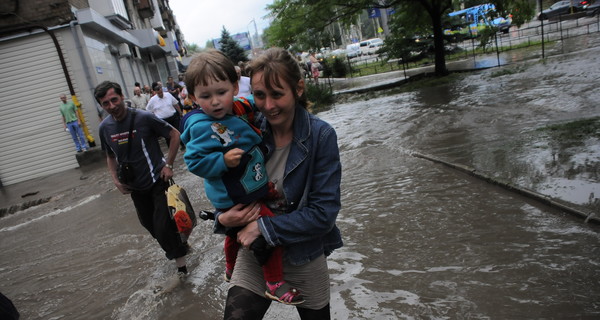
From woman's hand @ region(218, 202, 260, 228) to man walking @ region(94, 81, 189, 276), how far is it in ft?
9.12

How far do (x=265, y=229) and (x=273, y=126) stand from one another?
1.71 ft

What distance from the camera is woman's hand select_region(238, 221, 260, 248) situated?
2.08 metres

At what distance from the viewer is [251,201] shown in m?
2.12

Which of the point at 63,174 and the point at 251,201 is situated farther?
the point at 63,174

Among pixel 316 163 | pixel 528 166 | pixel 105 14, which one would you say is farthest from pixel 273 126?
pixel 105 14

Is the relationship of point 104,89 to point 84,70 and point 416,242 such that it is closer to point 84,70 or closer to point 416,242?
point 416,242

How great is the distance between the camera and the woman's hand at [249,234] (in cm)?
208

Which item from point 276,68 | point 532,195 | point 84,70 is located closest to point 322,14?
point 84,70

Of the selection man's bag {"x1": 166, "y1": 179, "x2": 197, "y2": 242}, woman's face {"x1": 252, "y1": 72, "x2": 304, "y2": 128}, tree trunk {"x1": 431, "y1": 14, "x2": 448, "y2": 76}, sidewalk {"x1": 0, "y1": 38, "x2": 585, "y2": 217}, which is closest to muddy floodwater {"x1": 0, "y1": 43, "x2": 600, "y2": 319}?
man's bag {"x1": 166, "y1": 179, "x2": 197, "y2": 242}

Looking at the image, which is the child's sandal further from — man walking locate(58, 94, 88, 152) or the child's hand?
man walking locate(58, 94, 88, 152)

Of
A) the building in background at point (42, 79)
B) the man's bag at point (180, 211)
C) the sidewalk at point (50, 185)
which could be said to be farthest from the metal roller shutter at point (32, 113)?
the man's bag at point (180, 211)

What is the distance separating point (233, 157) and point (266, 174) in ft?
0.75

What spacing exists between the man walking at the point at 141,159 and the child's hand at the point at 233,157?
289cm

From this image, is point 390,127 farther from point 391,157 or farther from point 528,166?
point 528,166
